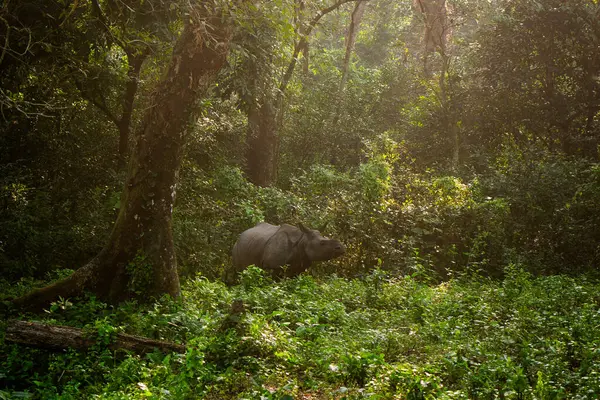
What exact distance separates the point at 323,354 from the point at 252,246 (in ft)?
22.6

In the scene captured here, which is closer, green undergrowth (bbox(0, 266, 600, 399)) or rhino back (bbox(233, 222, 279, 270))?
green undergrowth (bbox(0, 266, 600, 399))

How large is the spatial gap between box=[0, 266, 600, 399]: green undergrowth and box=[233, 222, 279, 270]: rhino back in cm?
343

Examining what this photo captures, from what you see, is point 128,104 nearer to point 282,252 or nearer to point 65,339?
point 282,252

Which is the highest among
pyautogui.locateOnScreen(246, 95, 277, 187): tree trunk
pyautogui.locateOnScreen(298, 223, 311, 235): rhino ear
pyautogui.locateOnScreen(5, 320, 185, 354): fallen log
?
pyautogui.locateOnScreen(246, 95, 277, 187): tree trunk

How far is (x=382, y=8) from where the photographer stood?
33062 mm

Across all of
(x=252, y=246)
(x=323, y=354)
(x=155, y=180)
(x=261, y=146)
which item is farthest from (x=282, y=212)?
(x=323, y=354)

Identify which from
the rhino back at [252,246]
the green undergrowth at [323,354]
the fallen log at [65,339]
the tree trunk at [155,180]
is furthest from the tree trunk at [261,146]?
the fallen log at [65,339]

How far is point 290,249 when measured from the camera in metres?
12.8

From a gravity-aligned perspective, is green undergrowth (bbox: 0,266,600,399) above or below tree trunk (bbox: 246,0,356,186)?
below

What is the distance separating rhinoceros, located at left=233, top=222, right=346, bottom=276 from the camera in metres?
12.7

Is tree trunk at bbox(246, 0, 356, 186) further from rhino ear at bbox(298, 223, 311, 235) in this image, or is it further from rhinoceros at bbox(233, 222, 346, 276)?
rhino ear at bbox(298, 223, 311, 235)

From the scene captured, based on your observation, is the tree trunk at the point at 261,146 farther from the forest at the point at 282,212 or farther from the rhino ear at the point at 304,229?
the rhino ear at the point at 304,229

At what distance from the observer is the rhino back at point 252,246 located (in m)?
13.1

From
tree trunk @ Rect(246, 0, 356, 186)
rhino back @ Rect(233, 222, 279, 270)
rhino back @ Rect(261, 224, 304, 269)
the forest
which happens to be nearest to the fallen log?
the forest
